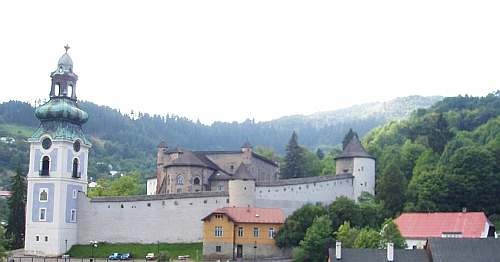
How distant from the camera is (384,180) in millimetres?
76562

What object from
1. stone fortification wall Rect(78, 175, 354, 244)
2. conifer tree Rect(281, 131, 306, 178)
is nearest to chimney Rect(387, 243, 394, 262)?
stone fortification wall Rect(78, 175, 354, 244)

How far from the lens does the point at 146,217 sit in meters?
73.9

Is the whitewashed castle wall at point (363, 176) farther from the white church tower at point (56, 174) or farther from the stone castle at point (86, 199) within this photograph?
the white church tower at point (56, 174)

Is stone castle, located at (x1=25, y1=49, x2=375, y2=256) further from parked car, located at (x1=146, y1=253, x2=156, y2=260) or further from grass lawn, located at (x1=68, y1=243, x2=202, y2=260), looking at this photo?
parked car, located at (x1=146, y1=253, x2=156, y2=260)

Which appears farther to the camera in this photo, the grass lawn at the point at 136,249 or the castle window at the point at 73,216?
the castle window at the point at 73,216

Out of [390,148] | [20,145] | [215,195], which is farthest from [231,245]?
[20,145]

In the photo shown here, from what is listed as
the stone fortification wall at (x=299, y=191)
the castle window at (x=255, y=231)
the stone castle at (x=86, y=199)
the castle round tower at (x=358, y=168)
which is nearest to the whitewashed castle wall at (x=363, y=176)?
the castle round tower at (x=358, y=168)

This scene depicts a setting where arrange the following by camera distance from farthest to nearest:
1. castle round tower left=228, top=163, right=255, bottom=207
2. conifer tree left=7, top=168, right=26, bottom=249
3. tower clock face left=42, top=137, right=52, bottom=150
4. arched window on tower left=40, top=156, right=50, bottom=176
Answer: conifer tree left=7, top=168, right=26, bottom=249, tower clock face left=42, top=137, right=52, bottom=150, arched window on tower left=40, top=156, right=50, bottom=176, castle round tower left=228, top=163, right=255, bottom=207

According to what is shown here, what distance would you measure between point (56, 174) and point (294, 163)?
33995mm

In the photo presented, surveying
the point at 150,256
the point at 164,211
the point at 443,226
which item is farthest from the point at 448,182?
the point at 150,256

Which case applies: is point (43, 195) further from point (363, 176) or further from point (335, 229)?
point (363, 176)

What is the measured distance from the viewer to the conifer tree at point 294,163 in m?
99.2

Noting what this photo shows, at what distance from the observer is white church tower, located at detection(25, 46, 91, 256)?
7369cm

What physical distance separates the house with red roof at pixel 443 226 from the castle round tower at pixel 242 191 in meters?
13.2
